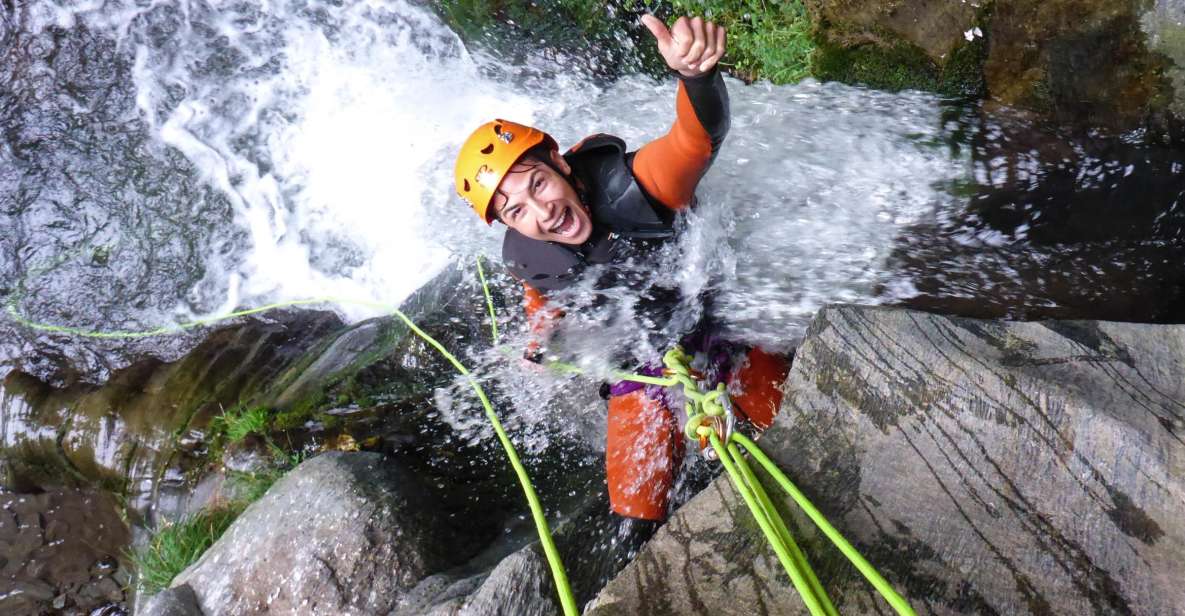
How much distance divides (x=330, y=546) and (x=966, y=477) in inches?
96.7

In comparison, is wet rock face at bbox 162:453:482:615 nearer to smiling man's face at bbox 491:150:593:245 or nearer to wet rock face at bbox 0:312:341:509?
wet rock face at bbox 0:312:341:509

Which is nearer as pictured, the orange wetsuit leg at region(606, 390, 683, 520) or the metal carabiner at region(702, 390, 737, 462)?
the metal carabiner at region(702, 390, 737, 462)

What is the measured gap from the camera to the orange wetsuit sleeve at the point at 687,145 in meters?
2.48

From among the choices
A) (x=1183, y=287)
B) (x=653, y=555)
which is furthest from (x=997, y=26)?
(x=653, y=555)

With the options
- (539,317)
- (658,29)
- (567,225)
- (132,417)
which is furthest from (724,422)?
(132,417)

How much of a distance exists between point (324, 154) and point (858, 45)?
4.11 meters

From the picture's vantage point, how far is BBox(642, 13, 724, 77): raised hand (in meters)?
2.21

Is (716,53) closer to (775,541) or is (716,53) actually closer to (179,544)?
(775,541)

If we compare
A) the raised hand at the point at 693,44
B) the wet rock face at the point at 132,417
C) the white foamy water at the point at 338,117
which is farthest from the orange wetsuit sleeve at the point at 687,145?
the wet rock face at the point at 132,417

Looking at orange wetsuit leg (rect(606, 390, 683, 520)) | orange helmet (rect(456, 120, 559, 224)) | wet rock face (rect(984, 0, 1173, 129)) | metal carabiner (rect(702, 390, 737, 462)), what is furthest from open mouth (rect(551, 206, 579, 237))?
wet rock face (rect(984, 0, 1173, 129))

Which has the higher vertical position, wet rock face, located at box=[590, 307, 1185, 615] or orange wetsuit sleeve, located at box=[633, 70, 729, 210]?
orange wetsuit sleeve, located at box=[633, 70, 729, 210]

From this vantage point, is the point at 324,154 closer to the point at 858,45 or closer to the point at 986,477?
the point at 858,45

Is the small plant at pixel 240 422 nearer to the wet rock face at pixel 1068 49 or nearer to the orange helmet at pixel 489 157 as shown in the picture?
the orange helmet at pixel 489 157

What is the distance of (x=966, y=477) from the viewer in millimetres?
1533
